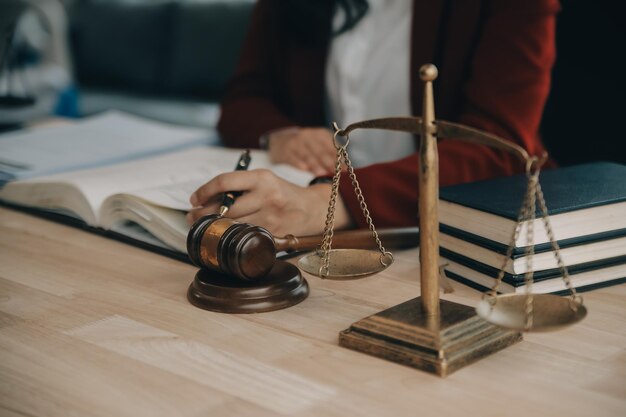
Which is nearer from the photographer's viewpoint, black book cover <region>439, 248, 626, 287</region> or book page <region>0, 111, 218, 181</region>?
black book cover <region>439, 248, 626, 287</region>

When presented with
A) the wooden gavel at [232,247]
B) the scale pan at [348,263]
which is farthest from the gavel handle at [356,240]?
the scale pan at [348,263]

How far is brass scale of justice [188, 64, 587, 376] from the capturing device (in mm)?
758

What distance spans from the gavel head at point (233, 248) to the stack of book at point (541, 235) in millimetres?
264

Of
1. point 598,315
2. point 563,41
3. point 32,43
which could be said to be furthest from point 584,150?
point 32,43

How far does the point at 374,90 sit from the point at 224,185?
0.85 m

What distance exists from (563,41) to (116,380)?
52.8 inches

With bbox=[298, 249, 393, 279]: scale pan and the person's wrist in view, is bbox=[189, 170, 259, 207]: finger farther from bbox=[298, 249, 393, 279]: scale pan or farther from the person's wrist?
the person's wrist

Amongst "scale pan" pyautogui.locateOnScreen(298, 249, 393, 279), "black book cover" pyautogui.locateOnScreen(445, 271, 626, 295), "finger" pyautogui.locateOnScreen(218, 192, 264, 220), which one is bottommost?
"black book cover" pyautogui.locateOnScreen(445, 271, 626, 295)

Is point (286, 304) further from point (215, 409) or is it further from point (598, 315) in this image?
point (598, 315)

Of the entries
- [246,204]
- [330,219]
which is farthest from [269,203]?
[330,219]

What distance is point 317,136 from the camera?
66.6 inches

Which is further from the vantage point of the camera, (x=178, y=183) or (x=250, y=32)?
(x=250, y=32)

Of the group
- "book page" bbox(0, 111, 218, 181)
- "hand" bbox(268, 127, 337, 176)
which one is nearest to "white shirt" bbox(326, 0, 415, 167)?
"hand" bbox(268, 127, 337, 176)

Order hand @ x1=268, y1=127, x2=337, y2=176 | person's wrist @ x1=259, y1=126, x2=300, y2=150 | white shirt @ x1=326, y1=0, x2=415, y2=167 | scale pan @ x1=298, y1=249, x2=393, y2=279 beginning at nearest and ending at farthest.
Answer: scale pan @ x1=298, y1=249, x2=393, y2=279
hand @ x1=268, y1=127, x2=337, y2=176
person's wrist @ x1=259, y1=126, x2=300, y2=150
white shirt @ x1=326, y1=0, x2=415, y2=167
